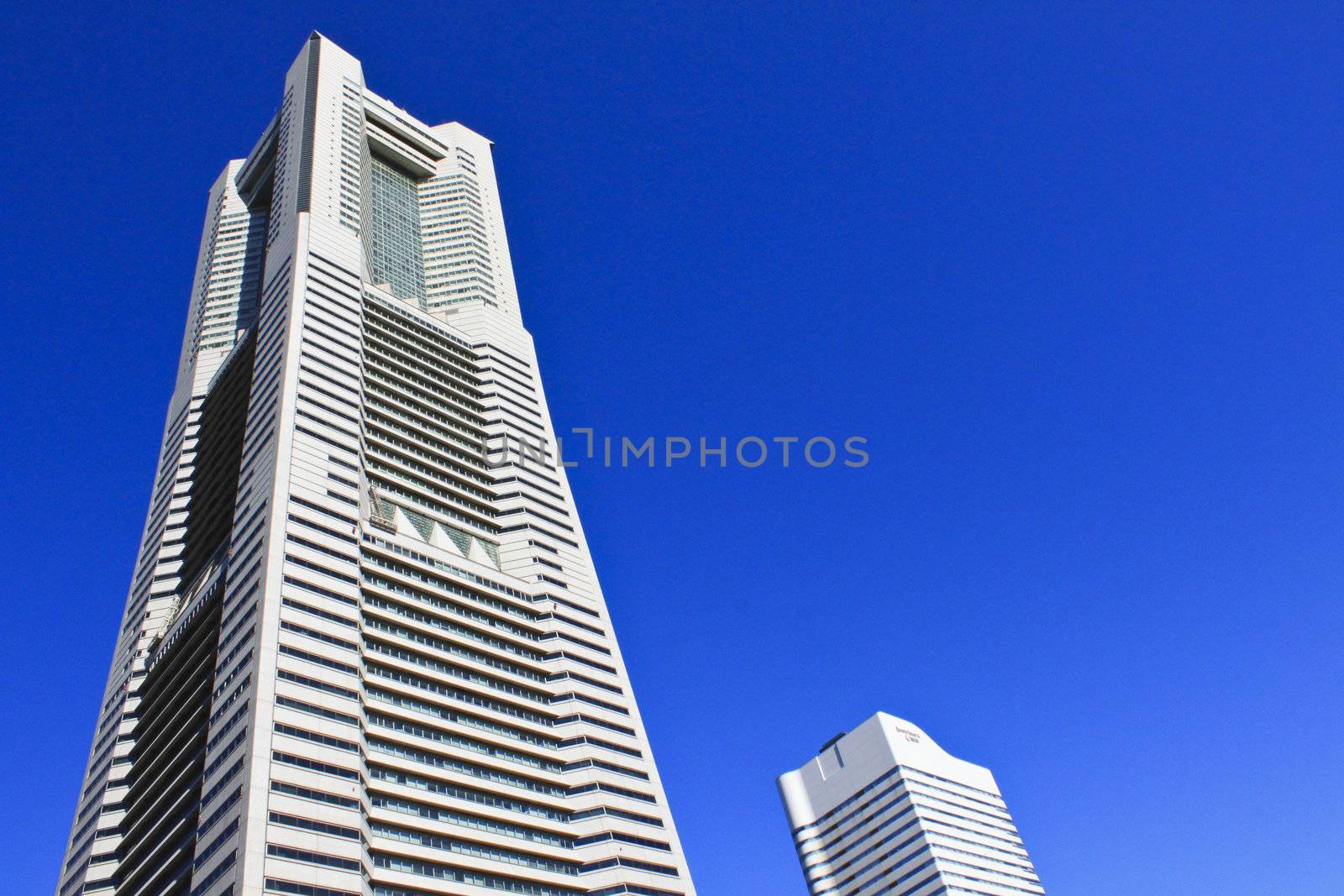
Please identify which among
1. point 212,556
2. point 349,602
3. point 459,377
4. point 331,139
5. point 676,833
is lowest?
point 676,833

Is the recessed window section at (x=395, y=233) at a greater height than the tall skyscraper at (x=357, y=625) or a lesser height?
greater

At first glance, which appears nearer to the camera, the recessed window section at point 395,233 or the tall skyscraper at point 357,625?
the tall skyscraper at point 357,625

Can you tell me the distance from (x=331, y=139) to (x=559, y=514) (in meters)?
80.7

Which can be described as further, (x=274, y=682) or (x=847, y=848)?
(x=847, y=848)

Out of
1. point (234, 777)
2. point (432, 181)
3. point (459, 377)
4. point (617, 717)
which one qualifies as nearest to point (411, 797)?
point (234, 777)

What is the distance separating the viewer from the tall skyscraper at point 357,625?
86875 millimetres

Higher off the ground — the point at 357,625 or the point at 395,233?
the point at 395,233

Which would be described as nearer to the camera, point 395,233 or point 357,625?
point 357,625

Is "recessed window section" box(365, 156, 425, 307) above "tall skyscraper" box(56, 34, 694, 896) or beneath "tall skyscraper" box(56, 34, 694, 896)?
above

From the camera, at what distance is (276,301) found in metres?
140

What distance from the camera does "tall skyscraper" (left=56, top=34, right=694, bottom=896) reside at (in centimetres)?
8688

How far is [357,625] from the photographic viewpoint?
328 ft

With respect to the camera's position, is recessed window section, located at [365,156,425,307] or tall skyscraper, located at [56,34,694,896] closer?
tall skyscraper, located at [56,34,694,896]

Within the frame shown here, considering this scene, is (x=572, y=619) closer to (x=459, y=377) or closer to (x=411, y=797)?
(x=411, y=797)
